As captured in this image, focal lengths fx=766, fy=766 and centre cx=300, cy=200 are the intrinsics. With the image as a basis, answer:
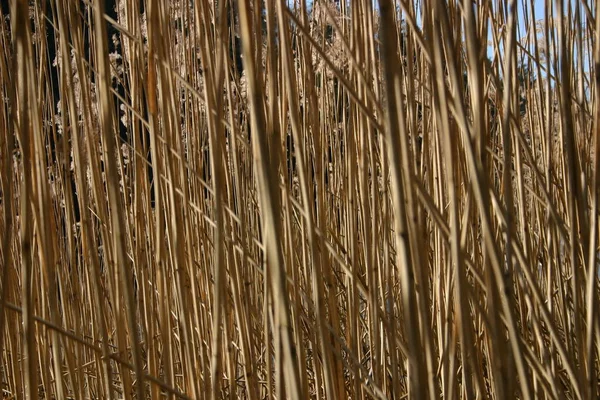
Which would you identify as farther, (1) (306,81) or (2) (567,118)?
(1) (306,81)

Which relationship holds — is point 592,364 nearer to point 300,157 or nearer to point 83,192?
point 300,157

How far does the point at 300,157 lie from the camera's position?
61 cm

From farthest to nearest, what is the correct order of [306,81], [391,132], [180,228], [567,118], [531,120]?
1. [531,120]
2. [306,81]
3. [180,228]
4. [567,118]
5. [391,132]

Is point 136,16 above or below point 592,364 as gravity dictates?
above

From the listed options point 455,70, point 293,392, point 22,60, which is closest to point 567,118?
point 455,70

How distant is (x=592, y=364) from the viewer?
2.15 feet

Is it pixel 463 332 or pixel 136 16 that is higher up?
pixel 136 16

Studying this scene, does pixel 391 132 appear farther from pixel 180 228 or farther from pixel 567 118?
pixel 180 228

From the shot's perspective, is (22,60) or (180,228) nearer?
(22,60)

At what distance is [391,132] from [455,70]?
8cm

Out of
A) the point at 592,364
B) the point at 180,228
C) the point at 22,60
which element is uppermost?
the point at 22,60

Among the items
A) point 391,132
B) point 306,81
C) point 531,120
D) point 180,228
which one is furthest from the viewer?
point 531,120

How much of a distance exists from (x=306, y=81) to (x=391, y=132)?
44 centimetres

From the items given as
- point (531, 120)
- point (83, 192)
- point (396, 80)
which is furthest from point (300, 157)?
point (531, 120)
